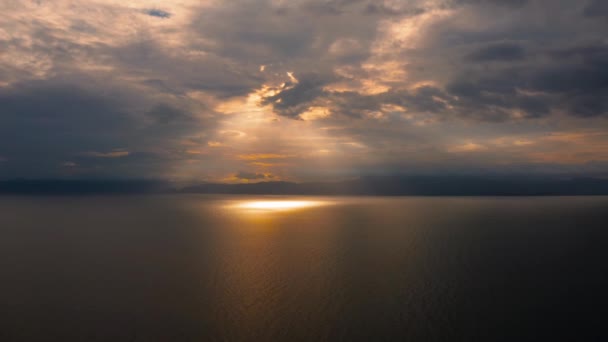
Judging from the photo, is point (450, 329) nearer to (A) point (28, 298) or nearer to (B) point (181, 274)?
(B) point (181, 274)

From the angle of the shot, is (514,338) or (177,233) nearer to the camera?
(514,338)

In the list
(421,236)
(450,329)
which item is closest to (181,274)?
(450,329)

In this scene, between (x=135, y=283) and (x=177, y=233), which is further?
(x=177, y=233)

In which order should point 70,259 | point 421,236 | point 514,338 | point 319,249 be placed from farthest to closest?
point 421,236 < point 319,249 < point 70,259 < point 514,338

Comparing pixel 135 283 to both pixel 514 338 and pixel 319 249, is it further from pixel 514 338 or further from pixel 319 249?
pixel 514 338

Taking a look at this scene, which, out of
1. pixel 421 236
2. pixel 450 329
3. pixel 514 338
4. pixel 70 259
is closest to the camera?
pixel 514 338

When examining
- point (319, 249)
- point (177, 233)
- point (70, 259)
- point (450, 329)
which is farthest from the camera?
point (177, 233)

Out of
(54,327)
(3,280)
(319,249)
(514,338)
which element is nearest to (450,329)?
(514,338)

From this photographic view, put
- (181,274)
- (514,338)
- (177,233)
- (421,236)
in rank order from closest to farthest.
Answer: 1. (514,338)
2. (181,274)
3. (421,236)
4. (177,233)

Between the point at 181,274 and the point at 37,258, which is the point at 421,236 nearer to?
the point at 181,274
